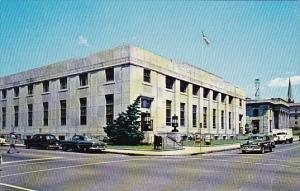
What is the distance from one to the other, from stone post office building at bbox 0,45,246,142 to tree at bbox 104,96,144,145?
2.90 meters

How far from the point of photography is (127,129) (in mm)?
41031

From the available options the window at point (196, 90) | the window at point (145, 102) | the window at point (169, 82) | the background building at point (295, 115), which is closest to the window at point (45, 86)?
the window at point (145, 102)

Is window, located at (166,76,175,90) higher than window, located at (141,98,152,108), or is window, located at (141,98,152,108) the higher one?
window, located at (166,76,175,90)

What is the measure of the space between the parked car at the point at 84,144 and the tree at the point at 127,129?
717 cm

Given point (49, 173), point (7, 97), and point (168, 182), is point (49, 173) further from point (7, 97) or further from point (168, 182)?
point (7, 97)

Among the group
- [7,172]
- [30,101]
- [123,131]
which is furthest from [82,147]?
[30,101]

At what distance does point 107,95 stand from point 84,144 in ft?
49.4

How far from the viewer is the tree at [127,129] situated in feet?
134

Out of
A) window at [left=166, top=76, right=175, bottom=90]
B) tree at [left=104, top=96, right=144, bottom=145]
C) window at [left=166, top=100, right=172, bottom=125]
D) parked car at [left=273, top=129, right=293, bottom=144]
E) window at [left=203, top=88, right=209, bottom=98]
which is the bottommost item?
parked car at [left=273, top=129, right=293, bottom=144]

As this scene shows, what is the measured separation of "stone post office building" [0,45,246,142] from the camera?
1832 inches

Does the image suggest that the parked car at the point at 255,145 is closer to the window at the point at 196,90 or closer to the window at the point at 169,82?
the window at the point at 169,82

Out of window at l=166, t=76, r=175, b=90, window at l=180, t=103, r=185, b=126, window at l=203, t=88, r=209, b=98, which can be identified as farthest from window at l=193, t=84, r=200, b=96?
window at l=166, t=76, r=175, b=90

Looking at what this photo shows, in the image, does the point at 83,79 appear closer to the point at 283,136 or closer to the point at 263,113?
the point at 283,136

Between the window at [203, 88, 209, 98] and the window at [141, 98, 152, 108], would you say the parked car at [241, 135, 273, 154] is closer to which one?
the window at [141, 98, 152, 108]
